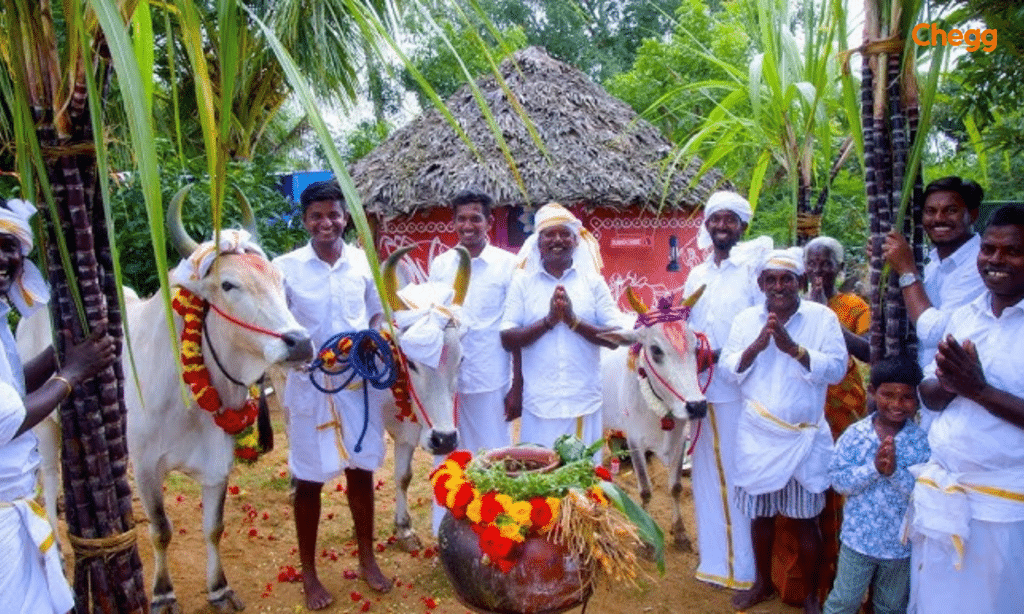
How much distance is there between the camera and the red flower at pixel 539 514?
2699 millimetres

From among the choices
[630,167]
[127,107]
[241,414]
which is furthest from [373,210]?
[127,107]

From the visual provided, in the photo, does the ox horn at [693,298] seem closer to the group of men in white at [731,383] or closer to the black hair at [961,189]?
the group of men in white at [731,383]

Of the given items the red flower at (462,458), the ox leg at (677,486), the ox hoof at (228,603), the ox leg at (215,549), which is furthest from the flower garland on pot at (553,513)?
the ox leg at (677,486)

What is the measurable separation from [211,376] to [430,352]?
110 cm

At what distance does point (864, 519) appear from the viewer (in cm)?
351

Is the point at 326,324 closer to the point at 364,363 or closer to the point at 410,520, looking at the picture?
the point at 364,363

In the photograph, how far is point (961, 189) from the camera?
11.5 feet

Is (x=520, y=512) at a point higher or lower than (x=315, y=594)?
higher

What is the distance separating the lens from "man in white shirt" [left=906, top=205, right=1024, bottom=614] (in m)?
2.79

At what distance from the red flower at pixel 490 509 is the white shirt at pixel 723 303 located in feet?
6.72

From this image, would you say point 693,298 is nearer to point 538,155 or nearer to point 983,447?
point 983,447

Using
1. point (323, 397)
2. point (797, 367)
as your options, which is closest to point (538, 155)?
point (323, 397)

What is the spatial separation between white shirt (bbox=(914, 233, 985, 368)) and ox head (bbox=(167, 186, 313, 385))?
271 centimetres

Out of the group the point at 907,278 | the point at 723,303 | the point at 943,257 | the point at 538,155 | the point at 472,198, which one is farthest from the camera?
the point at 538,155
